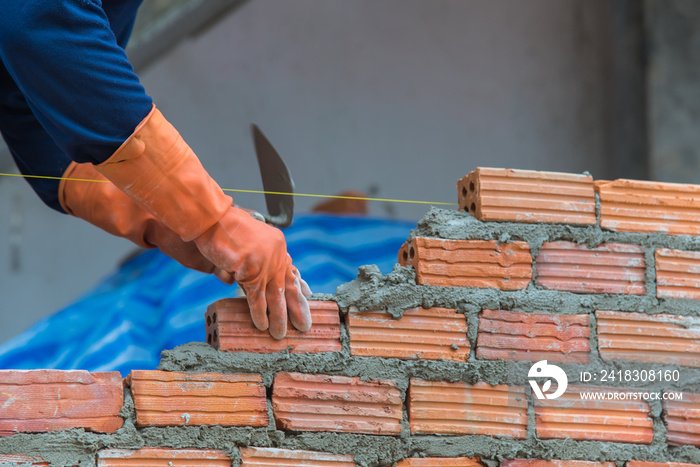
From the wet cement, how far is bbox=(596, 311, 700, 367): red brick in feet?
0.06

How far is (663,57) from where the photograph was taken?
5195 mm

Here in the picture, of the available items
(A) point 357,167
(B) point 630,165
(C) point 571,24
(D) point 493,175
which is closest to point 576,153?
(B) point 630,165

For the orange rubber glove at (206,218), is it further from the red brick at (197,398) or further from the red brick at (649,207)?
the red brick at (649,207)

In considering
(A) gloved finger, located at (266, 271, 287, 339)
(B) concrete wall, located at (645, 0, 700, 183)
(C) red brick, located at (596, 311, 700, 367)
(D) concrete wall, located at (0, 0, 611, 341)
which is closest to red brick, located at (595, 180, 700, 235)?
(C) red brick, located at (596, 311, 700, 367)

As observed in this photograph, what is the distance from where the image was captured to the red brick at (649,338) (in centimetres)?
192

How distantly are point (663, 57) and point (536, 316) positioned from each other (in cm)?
391

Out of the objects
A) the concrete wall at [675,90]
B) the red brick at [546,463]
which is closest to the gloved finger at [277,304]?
the red brick at [546,463]

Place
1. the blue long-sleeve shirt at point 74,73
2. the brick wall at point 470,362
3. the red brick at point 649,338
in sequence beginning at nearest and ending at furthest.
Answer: the blue long-sleeve shirt at point 74,73 < the brick wall at point 470,362 < the red brick at point 649,338

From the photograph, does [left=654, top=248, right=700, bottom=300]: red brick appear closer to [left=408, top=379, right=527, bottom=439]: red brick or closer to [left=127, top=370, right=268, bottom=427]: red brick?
[left=408, top=379, right=527, bottom=439]: red brick

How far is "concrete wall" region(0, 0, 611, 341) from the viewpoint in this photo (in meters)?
6.05

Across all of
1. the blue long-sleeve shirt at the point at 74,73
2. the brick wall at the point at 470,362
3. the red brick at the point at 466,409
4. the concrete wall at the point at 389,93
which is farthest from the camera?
the concrete wall at the point at 389,93

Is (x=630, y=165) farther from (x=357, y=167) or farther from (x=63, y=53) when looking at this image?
(x=63, y=53)

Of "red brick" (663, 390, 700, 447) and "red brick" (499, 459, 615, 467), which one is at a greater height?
"red brick" (663, 390, 700, 447)

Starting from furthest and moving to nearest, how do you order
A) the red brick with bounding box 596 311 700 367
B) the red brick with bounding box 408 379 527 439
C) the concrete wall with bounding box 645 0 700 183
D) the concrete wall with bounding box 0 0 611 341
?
the concrete wall with bounding box 0 0 611 341 < the concrete wall with bounding box 645 0 700 183 < the red brick with bounding box 596 311 700 367 < the red brick with bounding box 408 379 527 439
